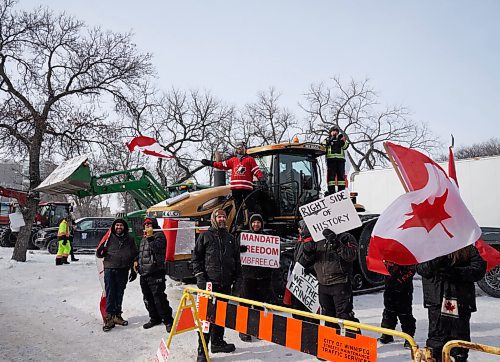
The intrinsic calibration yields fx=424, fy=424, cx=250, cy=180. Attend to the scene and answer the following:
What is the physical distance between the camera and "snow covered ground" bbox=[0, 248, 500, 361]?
534 centimetres

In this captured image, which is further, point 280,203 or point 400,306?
point 280,203

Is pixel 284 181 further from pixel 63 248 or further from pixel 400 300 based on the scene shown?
pixel 63 248

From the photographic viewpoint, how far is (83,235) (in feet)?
63.0

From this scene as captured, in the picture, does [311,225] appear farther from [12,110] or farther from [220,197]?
[12,110]

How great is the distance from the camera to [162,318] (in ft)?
→ 21.1

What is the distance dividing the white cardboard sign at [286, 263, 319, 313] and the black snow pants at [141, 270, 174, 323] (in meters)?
2.02

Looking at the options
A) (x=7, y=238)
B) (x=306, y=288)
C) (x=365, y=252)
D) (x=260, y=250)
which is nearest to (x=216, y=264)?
(x=260, y=250)

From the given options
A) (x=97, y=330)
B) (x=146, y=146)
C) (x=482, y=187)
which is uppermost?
(x=146, y=146)

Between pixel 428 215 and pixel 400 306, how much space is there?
7.85 ft

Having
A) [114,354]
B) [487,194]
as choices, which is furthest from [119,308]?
[487,194]

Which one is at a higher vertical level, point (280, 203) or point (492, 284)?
point (280, 203)

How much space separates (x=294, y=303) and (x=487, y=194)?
6775mm

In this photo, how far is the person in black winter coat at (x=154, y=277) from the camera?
639cm

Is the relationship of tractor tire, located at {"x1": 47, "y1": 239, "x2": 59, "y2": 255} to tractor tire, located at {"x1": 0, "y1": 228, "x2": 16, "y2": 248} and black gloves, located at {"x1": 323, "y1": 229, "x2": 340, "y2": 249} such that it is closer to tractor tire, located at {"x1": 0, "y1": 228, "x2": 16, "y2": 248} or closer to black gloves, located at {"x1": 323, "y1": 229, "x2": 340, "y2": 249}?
tractor tire, located at {"x1": 0, "y1": 228, "x2": 16, "y2": 248}
